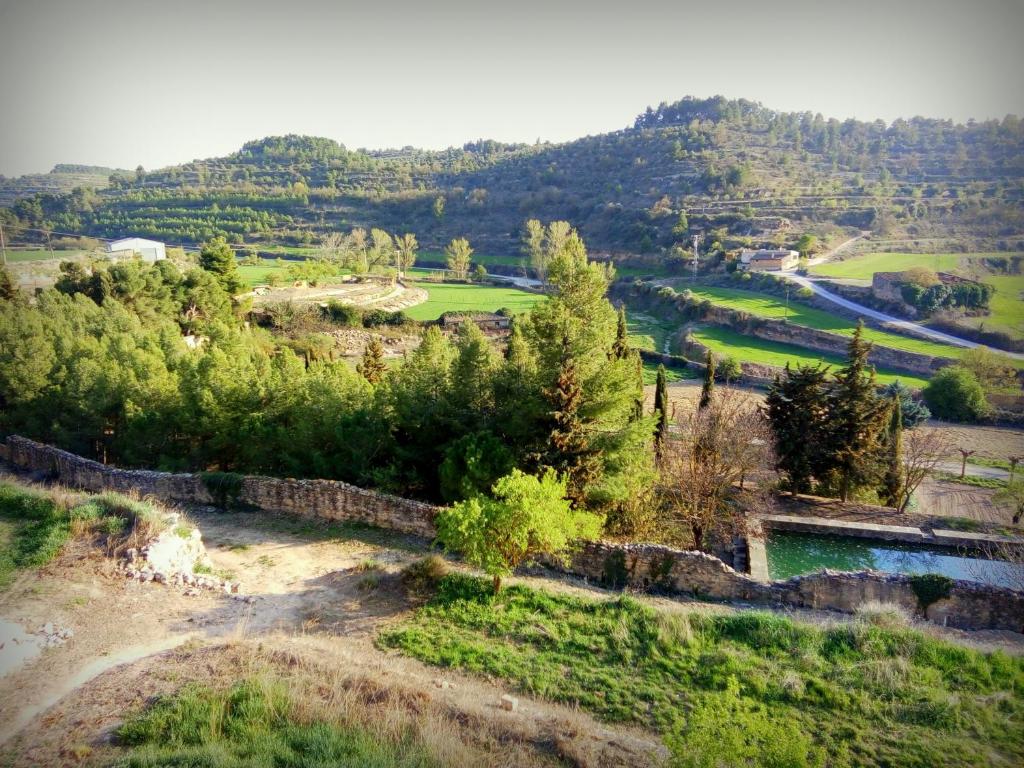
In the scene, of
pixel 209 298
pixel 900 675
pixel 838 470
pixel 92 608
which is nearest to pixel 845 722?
pixel 900 675

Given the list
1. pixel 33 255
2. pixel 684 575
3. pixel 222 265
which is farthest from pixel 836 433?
pixel 33 255

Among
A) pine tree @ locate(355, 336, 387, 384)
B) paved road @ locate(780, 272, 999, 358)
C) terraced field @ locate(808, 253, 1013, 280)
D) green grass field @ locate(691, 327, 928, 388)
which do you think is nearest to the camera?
pine tree @ locate(355, 336, 387, 384)

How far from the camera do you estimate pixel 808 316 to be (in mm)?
55531

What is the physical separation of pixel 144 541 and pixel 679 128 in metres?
138

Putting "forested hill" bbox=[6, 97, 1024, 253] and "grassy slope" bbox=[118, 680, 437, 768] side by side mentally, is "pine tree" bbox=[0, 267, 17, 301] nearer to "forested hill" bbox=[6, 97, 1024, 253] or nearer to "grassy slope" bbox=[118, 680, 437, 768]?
"grassy slope" bbox=[118, 680, 437, 768]

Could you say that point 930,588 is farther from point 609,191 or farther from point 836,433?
point 609,191

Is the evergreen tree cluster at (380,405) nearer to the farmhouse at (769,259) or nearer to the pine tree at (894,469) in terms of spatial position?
the pine tree at (894,469)

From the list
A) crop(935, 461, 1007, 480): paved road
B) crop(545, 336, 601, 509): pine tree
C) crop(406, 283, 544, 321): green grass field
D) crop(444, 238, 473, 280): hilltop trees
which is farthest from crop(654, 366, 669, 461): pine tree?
crop(444, 238, 473, 280): hilltop trees

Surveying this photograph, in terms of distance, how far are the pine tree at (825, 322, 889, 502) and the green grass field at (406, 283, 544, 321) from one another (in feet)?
139

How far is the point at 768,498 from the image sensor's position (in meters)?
21.2

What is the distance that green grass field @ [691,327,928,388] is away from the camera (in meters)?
44.6

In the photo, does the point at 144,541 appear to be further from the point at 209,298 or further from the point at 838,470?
the point at 209,298

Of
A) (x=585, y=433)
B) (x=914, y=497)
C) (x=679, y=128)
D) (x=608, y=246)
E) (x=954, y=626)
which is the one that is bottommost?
(x=914, y=497)

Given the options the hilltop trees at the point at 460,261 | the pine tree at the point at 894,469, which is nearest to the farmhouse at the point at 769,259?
the hilltop trees at the point at 460,261
